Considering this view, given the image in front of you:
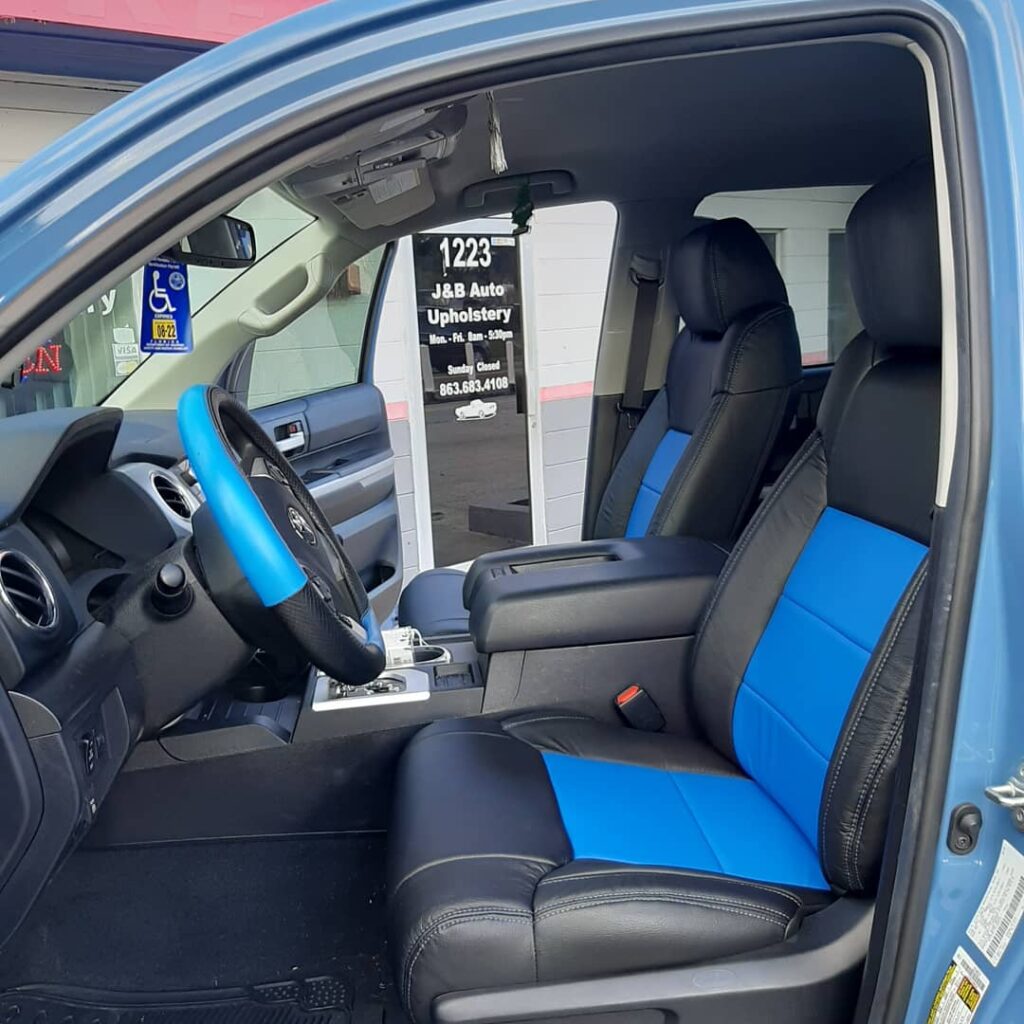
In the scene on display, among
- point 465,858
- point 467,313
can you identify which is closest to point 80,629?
point 465,858

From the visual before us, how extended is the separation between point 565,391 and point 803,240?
2537 millimetres

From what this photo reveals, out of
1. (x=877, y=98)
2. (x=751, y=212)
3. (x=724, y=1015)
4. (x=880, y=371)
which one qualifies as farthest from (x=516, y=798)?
(x=751, y=212)

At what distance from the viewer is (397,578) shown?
127 inches

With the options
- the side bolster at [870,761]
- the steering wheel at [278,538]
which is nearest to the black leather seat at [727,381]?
the steering wheel at [278,538]

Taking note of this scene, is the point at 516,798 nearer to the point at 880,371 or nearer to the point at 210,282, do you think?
the point at 880,371

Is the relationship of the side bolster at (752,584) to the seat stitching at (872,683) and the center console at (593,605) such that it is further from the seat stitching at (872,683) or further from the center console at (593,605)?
the seat stitching at (872,683)

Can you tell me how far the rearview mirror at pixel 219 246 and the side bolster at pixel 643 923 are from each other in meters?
1.04

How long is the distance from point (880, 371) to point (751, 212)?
144 centimetres

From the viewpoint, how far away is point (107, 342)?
202cm

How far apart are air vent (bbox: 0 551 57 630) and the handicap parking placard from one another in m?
0.59

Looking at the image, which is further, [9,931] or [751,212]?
[751,212]

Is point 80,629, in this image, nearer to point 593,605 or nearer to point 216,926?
point 216,926

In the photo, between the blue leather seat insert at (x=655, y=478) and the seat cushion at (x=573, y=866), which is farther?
the blue leather seat insert at (x=655, y=478)

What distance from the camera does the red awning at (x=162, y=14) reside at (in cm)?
276
